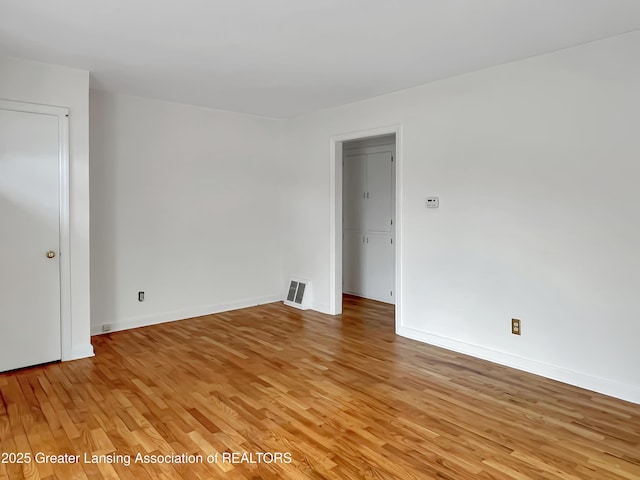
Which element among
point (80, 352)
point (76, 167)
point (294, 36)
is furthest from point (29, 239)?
point (294, 36)

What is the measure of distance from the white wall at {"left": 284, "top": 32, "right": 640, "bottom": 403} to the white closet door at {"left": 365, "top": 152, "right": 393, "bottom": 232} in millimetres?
1448

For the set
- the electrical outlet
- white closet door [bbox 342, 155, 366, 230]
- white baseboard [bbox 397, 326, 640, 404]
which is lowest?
white baseboard [bbox 397, 326, 640, 404]

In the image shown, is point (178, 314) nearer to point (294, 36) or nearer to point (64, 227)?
point (64, 227)

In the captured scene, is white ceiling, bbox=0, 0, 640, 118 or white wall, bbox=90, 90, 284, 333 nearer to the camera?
white ceiling, bbox=0, 0, 640, 118

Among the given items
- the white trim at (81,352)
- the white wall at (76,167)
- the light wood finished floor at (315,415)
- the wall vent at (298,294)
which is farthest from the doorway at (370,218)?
the white trim at (81,352)

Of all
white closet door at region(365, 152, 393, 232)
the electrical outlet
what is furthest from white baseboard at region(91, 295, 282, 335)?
the electrical outlet

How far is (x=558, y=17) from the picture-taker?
2688 millimetres

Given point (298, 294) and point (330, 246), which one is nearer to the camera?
point (330, 246)

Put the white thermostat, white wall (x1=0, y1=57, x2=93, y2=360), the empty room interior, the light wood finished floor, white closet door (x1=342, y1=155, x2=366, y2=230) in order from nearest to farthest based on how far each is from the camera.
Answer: the light wood finished floor → the empty room interior → white wall (x1=0, y1=57, x2=93, y2=360) → the white thermostat → white closet door (x1=342, y1=155, x2=366, y2=230)

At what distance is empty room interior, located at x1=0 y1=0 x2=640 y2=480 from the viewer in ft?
8.23

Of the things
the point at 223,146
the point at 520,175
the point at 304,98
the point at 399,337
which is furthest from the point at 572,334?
the point at 223,146

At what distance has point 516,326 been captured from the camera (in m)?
3.58

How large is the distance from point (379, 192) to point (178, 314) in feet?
10.5

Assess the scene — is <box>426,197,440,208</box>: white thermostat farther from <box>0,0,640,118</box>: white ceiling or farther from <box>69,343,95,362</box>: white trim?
<box>69,343,95,362</box>: white trim
